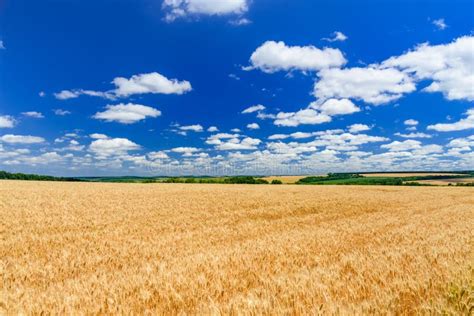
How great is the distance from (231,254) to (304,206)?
547 inches

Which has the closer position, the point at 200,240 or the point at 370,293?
the point at 370,293

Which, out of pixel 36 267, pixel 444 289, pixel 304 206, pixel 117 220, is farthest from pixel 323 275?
pixel 304 206

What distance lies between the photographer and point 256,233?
1177 centimetres

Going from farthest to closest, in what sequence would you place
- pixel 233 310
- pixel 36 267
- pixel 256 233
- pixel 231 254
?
1. pixel 256 233
2. pixel 231 254
3. pixel 36 267
4. pixel 233 310

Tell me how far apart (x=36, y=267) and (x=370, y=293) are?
633cm

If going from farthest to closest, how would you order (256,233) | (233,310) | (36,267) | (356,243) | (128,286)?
(256,233), (356,243), (36,267), (128,286), (233,310)

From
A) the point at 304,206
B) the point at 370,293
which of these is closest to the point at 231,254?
the point at 370,293

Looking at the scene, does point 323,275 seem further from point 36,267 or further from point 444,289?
point 36,267

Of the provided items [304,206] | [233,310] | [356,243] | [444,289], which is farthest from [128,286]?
[304,206]

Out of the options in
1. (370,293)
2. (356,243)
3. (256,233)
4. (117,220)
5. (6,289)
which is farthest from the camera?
(117,220)

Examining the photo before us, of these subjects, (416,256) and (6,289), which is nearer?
(6,289)

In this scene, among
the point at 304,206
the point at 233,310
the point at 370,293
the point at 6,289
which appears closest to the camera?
the point at 233,310

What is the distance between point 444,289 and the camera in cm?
476

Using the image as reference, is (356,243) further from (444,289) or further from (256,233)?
(444,289)
